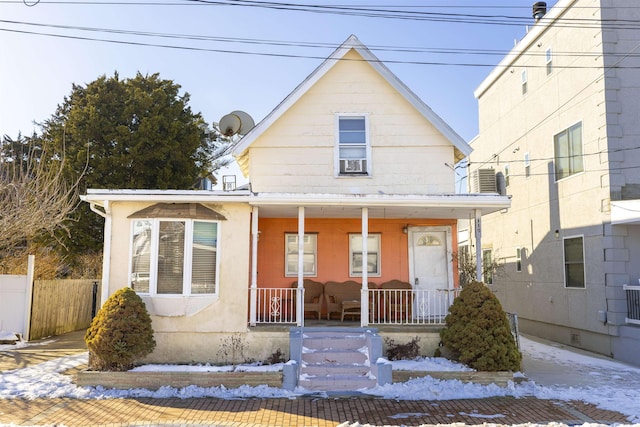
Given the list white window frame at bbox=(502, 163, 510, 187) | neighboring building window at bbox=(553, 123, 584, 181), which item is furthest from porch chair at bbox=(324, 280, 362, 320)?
white window frame at bbox=(502, 163, 510, 187)

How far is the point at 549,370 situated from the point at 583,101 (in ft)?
23.8

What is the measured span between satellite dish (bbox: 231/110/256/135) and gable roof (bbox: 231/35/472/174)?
2469 millimetres

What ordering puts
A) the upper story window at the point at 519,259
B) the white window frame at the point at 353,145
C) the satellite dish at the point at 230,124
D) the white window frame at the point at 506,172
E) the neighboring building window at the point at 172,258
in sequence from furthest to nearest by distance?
1. the white window frame at the point at 506,172
2. the upper story window at the point at 519,259
3. the satellite dish at the point at 230,124
4. the white window frame at the point at 353,145
5. the neighboring building window at the point at 172,258

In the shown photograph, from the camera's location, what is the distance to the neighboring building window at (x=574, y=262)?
42.2 ft

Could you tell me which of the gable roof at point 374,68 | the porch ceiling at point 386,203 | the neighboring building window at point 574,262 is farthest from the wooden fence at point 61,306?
the neighboring building window at point 574,262

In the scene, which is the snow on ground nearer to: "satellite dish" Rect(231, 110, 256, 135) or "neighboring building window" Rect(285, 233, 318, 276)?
"neighboring building window" Rect(285, 233, 318, 276)

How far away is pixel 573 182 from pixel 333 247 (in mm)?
6913

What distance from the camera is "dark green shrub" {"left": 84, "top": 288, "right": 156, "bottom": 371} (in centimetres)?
844

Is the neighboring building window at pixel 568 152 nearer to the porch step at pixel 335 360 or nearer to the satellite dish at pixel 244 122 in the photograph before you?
the porch step at pixel 335 360

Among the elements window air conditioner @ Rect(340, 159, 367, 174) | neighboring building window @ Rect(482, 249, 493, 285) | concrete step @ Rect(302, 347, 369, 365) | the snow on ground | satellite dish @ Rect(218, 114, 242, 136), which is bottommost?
the snow on ground

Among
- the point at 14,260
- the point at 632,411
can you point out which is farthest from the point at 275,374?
the point at 14,260

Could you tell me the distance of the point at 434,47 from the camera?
40.4 feet

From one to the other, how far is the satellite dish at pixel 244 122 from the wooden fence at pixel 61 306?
7198mm

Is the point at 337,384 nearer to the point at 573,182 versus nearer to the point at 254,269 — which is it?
the point at 254,269
